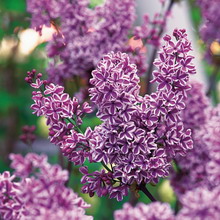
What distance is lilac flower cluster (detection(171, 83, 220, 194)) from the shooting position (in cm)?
175

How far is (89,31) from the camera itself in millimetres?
1920

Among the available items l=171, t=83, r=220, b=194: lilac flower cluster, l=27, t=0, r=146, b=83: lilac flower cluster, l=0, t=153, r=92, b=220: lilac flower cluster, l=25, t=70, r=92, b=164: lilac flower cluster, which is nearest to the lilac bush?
l=25, t=70, r=92, b=164: lilac flower cluster

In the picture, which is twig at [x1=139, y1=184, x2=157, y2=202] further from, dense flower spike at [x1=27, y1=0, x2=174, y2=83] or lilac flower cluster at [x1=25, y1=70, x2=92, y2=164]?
dense flower spike at [x1=27, y1=0, x2=174, y2=83]

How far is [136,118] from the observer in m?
1.30

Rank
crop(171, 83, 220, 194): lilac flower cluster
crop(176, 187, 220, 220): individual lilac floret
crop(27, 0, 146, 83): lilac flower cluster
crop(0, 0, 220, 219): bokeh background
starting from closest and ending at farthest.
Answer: crop(176, 187, 220, 220): individual lilac floret, crop(171, 83, 220, 194): lilac flower cluster, crop(27, 0, 146, 83): lilac flower cluster, crop(0, 0, 220, 219): bokeh background

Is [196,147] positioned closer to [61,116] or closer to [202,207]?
[61,116]

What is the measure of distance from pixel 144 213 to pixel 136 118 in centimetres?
38

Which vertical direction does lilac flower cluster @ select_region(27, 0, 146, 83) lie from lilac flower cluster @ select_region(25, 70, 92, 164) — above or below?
above

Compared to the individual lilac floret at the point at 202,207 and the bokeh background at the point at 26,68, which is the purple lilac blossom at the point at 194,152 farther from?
the individual lilac floret at the point at 202,207

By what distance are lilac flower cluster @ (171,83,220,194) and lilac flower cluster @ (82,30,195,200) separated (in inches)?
14.3

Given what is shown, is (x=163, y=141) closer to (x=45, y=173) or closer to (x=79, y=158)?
(x=79, y=158)

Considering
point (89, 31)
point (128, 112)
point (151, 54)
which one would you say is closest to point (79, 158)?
point (128, 112)

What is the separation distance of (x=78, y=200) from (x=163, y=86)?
39 centimetres

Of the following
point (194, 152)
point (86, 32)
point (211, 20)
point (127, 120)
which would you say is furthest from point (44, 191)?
point (211, 20)
